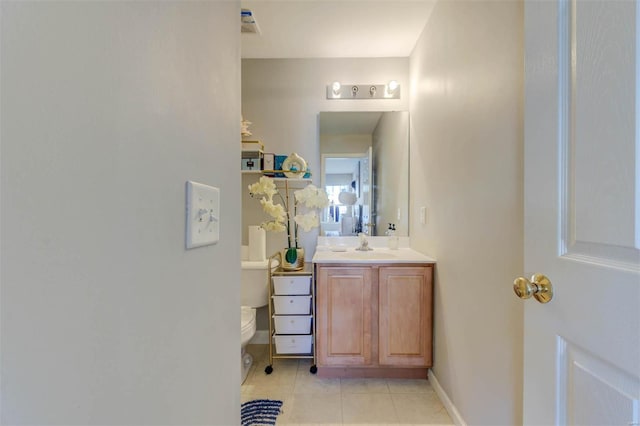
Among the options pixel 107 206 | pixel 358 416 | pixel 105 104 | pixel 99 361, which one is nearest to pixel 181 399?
pixel 99 361

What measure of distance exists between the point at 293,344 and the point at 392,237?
45.1 inches

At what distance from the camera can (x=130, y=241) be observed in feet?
1.32

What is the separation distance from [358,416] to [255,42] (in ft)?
8.82

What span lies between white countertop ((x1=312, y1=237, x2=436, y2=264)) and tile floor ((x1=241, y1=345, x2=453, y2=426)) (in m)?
0.82

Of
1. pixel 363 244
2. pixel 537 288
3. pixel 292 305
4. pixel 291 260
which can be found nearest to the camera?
pixel 537 288

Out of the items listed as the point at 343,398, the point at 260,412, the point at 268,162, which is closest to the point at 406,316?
the point at 343,398

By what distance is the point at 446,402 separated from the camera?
167 centimetres

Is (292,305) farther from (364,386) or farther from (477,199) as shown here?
(477,199)

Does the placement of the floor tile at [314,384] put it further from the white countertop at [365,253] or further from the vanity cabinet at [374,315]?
the white countertop at [365,253]

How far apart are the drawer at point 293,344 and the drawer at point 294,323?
4 centimetres

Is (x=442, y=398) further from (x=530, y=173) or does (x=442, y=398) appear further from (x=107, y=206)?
(x=107, y=206)

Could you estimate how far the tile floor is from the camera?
161 centimetres

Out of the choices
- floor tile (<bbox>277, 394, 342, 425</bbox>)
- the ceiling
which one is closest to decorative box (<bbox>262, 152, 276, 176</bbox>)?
the ceiling

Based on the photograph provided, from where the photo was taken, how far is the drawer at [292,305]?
6.79 feet
